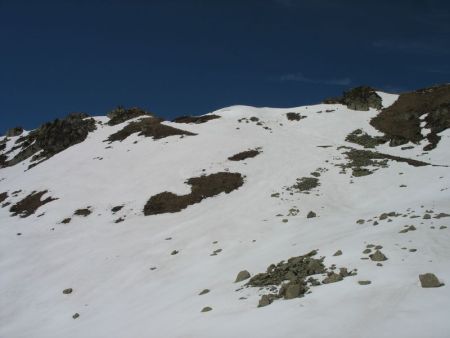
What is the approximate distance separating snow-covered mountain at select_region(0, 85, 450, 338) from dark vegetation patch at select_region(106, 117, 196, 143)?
34 cm

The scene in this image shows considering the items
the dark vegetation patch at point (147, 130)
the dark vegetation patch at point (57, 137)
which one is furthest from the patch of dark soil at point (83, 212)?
the dark vegetation patch at point (57, 137)

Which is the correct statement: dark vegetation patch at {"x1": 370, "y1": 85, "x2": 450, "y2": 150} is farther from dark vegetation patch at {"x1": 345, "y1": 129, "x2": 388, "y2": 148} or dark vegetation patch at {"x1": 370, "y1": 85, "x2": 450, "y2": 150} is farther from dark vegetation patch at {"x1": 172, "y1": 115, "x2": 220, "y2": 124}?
dark vegetation patch at {"x1": 172, "y1": 115, "x2": 220, "y2": 124}

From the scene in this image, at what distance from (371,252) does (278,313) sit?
596 cm

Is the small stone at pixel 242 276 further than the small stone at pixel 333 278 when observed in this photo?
Yes

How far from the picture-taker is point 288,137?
56.9 meters

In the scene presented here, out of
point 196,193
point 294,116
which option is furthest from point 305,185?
point 294,116

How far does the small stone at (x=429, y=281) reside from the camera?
13.8m

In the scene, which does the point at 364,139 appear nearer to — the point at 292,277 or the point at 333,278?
the point at 292,277

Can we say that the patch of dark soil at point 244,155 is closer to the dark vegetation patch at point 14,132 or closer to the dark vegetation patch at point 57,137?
the dark vegetation patch at point 57,137

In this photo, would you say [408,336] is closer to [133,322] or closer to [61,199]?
[133,322]

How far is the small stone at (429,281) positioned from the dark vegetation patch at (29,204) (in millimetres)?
39039

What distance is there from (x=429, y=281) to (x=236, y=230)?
16.8 meters

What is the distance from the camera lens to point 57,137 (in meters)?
72.1

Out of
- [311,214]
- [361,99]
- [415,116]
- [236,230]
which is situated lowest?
[236,230]
